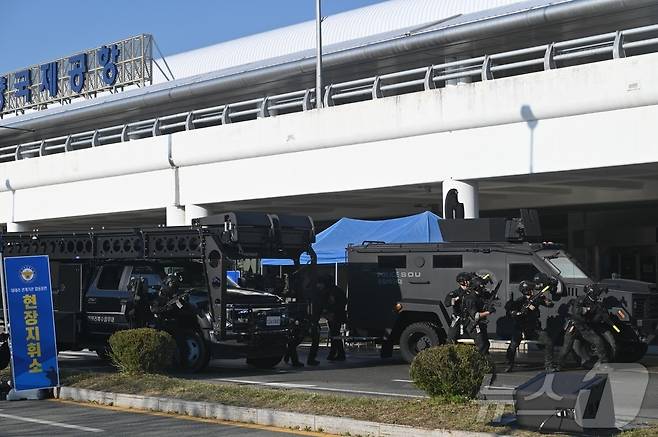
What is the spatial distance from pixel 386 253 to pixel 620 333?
455cm

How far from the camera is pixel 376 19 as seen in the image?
37344 millimetres

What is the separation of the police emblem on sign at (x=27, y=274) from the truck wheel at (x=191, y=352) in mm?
3149

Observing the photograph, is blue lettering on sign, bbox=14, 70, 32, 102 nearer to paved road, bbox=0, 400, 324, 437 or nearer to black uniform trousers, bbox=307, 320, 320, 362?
black uniform trousers, bbox=307, 320, 320, 362

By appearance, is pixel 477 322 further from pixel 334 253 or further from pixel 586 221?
pixel 586 221

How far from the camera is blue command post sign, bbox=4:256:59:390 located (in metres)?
13.2

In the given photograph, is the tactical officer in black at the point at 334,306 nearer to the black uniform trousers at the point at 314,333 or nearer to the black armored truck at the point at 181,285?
the black uniform trousers at the point at 314,333

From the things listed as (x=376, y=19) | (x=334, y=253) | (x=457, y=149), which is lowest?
(x=334, y=253)

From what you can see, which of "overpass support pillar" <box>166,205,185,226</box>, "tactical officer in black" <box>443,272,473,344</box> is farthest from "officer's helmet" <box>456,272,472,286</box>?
"overpass support pillar" <box>166,205,185,226</box>

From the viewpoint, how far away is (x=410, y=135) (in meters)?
23.4

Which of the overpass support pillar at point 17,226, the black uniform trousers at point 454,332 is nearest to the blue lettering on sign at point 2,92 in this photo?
the overpass support pillar at point 17,226

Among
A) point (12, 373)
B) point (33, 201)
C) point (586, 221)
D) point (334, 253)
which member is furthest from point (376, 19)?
point (12, 373)

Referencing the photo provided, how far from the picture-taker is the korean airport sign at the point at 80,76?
42.7 m

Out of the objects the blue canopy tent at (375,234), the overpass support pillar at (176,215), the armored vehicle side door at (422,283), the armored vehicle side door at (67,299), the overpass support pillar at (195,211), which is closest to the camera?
the armored vehicle side door at (67,299)

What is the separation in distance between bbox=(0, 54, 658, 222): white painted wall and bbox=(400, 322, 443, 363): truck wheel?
5.54 meters
